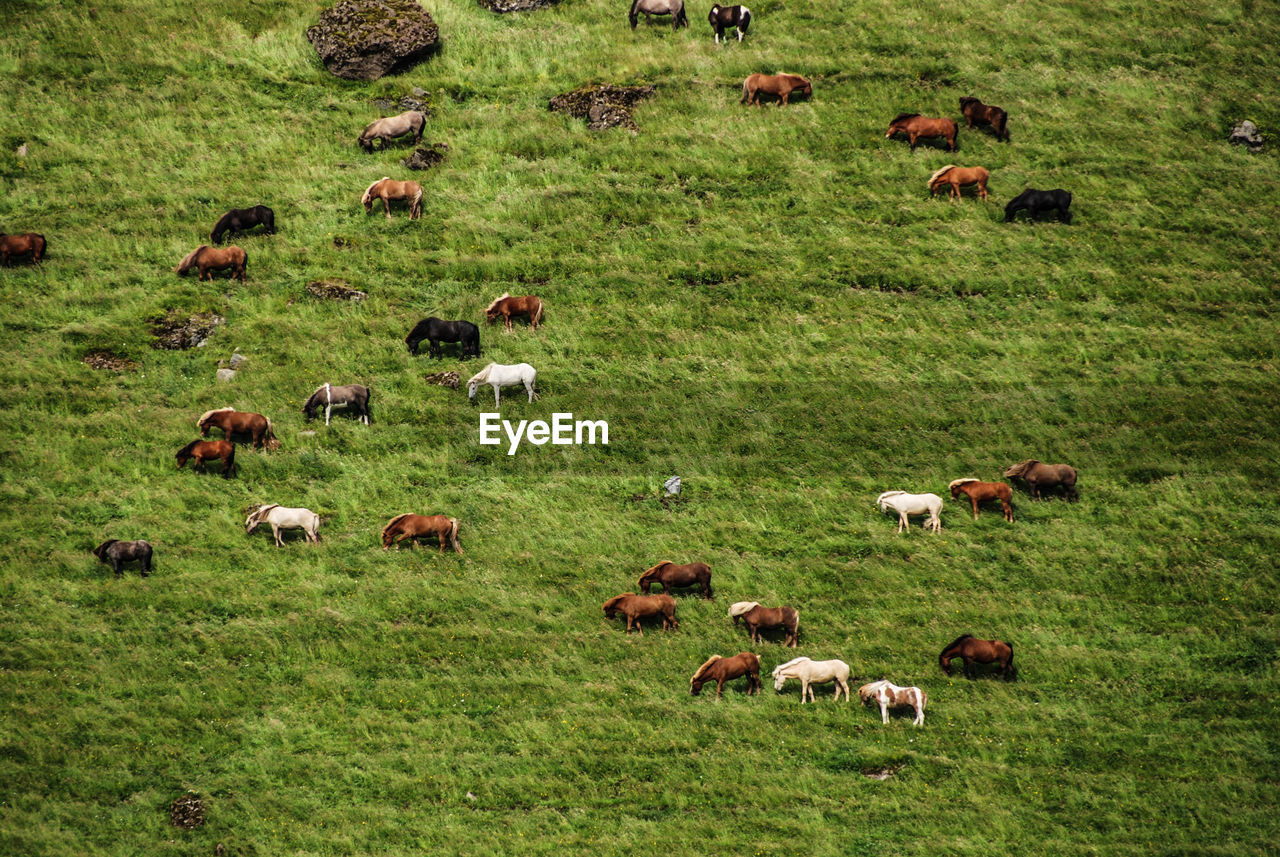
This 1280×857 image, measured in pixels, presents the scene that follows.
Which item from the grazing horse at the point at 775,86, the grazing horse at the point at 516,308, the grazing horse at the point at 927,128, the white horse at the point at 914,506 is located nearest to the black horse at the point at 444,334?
the grazing horse at the point at 516,308

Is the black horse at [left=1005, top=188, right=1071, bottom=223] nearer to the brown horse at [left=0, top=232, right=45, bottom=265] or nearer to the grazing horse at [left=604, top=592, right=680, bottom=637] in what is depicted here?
the grazing horse at [left=604, top=592, right=680, bottom=637]

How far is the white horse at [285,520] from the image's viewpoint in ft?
82.6

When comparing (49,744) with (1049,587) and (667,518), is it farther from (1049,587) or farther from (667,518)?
(1049,587)

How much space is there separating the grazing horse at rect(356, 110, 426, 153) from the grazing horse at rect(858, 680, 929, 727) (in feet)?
87.9

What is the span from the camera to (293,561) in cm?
2481

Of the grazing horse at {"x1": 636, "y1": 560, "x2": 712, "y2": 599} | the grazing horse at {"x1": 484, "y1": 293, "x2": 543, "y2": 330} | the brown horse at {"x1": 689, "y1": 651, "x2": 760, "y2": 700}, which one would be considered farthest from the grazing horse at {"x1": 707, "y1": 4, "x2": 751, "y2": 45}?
the brown horse at {"x1": 689, "y1": 651, "x2": 760, "y2": 700}

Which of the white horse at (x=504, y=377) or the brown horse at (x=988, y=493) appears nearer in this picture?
the brown horse at (x=988, y=493)

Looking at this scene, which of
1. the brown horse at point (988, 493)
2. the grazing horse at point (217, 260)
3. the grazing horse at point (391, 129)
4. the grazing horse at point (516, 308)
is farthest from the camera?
the grazing horse at point (391, 129)

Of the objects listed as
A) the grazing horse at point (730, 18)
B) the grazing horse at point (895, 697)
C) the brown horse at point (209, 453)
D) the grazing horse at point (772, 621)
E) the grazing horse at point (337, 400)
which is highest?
the grazing horse at point (730, 18)

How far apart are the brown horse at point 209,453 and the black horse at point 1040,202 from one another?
25.1 meters

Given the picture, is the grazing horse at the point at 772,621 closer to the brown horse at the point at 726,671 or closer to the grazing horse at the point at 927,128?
the brown horse at the point at 726,671

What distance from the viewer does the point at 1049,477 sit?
26578 mm

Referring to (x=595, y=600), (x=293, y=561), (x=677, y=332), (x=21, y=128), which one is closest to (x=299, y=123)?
(x=21, y=128)

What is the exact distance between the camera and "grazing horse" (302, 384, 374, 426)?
28.5 m
